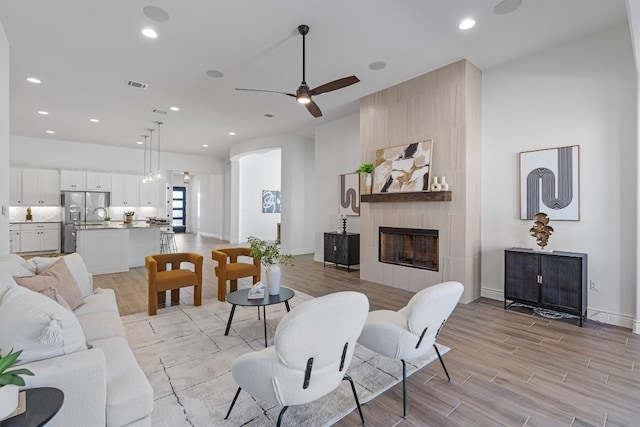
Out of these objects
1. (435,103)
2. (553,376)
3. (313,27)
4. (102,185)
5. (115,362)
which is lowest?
(553,376)

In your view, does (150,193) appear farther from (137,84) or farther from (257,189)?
(137,84)

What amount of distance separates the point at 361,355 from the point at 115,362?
6.41 feet

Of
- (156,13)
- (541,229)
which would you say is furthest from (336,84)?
(541,229)

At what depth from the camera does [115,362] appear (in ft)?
6.17

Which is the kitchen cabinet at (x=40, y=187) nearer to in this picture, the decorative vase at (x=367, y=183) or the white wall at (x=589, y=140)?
the decorative vase at (x=367, y=183)

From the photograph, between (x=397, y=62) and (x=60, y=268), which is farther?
(x=397, y=62)

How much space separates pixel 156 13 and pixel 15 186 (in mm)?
8449

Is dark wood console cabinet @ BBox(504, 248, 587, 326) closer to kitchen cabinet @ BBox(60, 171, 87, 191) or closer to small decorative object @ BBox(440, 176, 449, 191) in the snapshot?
small decorative object @ BBox(440, 176, 449, 191)

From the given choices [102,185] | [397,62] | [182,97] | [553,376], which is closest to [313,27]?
[397,62]

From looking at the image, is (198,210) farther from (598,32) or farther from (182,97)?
(598,32)

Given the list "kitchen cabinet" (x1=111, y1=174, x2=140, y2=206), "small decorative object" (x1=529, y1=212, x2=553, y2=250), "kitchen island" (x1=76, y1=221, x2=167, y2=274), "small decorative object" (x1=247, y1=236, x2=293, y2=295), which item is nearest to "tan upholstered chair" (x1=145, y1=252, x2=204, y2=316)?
"small decorative object" (x1=247, y1=236, x2=293, y2=295)

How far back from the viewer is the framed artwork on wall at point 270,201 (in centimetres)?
Result: 1216

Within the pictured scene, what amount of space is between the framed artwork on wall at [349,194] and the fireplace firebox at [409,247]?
60.0 inches

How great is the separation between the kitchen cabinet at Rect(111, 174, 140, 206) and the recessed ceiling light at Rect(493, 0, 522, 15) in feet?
34.9
